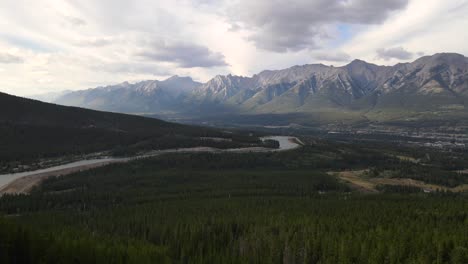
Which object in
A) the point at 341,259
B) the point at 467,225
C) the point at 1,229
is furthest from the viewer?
the point at 467,225

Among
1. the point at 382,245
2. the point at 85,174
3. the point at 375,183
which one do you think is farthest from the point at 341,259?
the point at 85,174

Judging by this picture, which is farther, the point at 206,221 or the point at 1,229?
the point at 206,221

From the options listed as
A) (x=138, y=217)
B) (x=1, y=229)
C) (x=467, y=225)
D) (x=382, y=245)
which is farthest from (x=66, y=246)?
(x=467, y=225)

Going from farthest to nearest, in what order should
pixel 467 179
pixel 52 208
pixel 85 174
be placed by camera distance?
pixel 467 179, pixel 85 174, pixel 52 208

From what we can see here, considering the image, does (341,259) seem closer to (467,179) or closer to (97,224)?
(97,224)

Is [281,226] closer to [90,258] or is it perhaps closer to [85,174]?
[90,258]

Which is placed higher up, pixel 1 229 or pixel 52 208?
pixel 1 229
